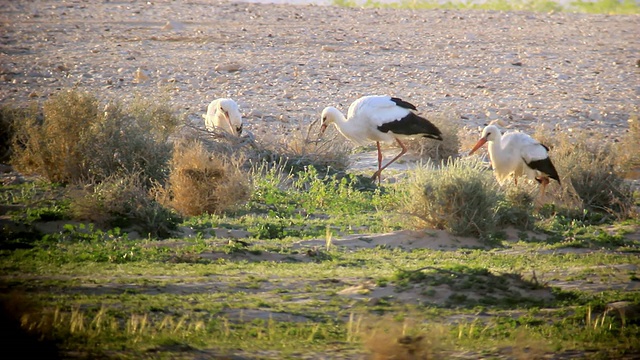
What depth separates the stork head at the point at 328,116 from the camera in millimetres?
13297

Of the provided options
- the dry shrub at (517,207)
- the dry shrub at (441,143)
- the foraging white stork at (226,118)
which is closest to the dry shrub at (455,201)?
the dry shrub at (517,207)

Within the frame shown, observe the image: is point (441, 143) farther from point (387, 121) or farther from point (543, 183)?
point (543, 183)

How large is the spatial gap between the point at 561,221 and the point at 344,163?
3.99 meters

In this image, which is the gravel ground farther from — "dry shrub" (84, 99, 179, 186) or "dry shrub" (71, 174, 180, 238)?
"dry shrub" (71, 174, 180, 238)

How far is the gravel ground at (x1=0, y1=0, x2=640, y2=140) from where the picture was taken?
17469mm

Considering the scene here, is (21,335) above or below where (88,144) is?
above

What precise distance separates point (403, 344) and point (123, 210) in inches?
190

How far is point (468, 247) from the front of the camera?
9.30 m

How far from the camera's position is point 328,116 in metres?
13.4

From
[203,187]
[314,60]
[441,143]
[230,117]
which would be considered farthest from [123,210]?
[314,60]

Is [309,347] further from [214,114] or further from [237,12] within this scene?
[237,12]

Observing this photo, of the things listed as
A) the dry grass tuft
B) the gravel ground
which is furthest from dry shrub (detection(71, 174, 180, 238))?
the gravel ground

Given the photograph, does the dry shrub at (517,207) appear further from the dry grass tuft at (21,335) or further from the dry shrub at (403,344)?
the dry grass tuft at (21,335)

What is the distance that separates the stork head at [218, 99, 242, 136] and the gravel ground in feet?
6.34
